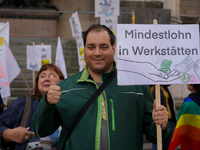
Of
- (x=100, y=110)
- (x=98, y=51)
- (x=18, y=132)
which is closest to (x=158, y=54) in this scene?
(x=98, y=51)

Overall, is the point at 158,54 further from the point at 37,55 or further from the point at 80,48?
the point at 37,55

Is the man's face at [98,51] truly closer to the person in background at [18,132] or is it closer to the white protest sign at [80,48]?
the person in background at [18,132]

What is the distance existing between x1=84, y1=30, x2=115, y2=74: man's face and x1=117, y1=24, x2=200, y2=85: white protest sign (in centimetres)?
13

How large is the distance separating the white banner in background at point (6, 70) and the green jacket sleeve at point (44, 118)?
244cm

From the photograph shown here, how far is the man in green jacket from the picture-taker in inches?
86.2

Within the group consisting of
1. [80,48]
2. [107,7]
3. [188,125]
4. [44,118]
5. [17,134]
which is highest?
[107,7]

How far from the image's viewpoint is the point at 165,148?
491 cm

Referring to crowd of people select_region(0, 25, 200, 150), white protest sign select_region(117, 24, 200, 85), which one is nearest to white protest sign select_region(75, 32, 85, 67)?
crowd of people select_region(0, 25, 200, 150)

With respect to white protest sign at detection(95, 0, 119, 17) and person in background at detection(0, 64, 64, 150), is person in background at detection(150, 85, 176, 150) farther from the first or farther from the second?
person in background at detection(0, 64, 64, 150)

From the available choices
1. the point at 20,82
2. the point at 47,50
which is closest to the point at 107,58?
Result: the point at 47,50

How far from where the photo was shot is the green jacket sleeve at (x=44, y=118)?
2.17m

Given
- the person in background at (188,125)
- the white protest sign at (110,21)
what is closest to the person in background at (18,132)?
the person in background at (188,125)

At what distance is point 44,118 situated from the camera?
2193 millimetres

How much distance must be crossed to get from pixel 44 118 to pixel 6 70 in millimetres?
2783
